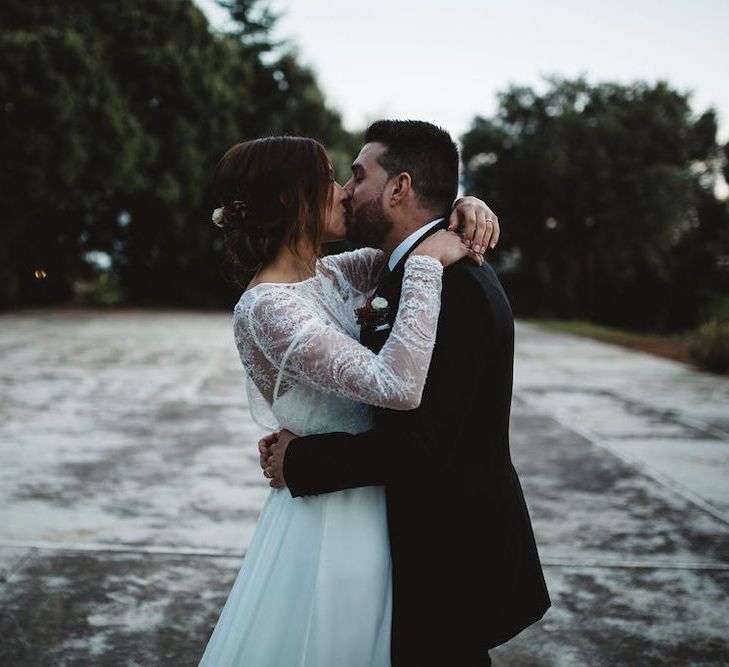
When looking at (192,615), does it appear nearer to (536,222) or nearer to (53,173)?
(53,173)

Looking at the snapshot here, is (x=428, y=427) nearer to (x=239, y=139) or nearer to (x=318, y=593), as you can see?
(x=318, y=593)

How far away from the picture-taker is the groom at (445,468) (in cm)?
182

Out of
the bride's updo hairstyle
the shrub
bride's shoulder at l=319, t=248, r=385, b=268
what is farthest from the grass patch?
the bride's updo hairstyle

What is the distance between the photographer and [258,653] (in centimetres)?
195

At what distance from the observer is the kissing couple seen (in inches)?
71.6

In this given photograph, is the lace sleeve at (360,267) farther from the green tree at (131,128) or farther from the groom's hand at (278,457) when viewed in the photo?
the green tree at (131,128)

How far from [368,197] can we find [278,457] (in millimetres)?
688

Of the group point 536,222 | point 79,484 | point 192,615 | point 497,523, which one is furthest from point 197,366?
point 536,222

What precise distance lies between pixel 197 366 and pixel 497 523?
962 cm

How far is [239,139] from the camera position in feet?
82.4

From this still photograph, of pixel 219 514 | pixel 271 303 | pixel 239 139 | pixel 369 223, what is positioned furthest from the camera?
pixel 239 139

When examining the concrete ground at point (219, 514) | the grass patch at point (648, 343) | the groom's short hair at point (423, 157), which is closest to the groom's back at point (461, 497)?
the groom's short hair at point (423, 157)

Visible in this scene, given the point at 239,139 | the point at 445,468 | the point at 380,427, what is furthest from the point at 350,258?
the point at 239,139
